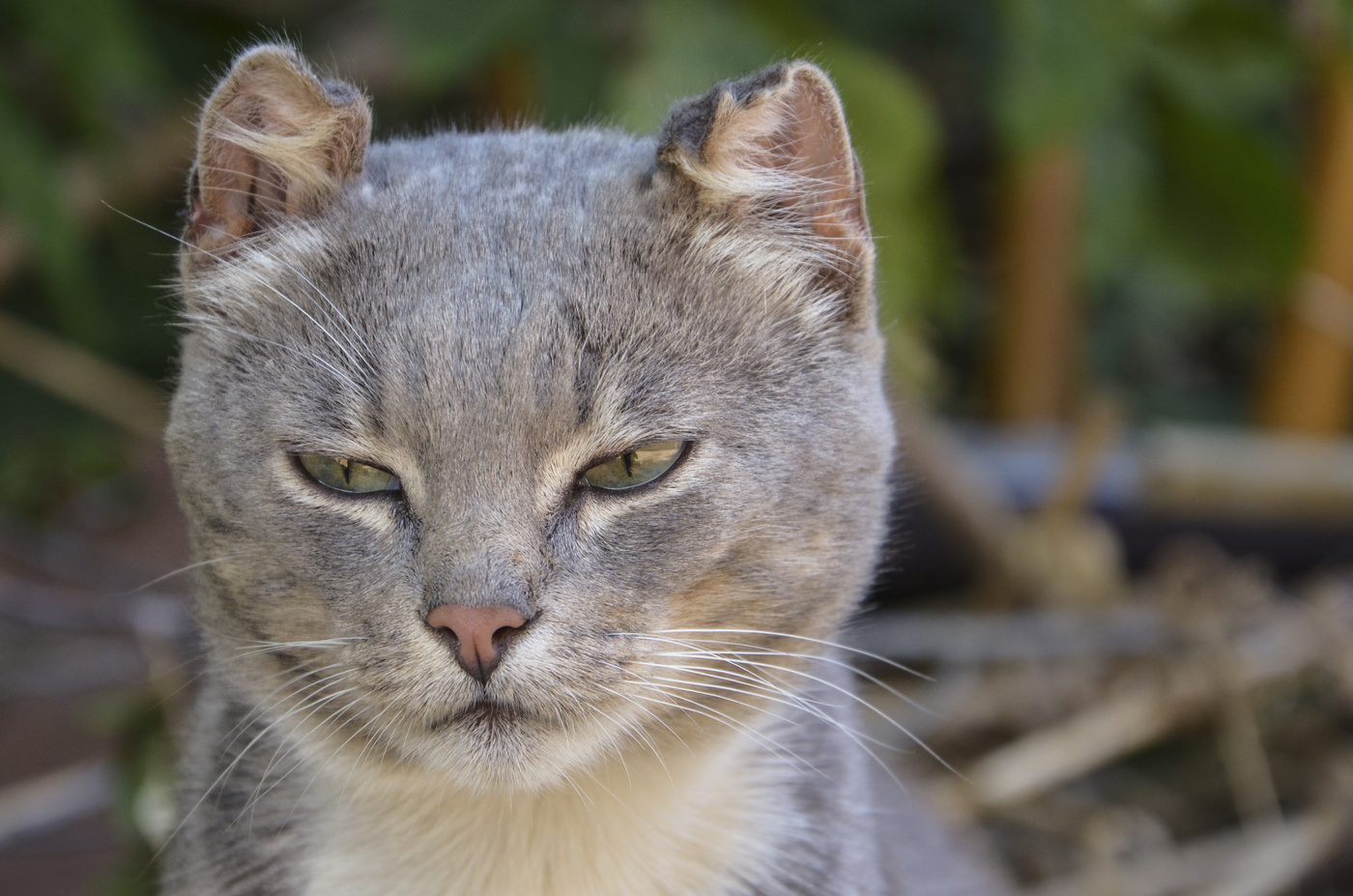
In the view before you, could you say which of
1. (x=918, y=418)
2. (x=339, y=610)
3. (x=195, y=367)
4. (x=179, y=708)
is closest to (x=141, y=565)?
(x=179, y=708)

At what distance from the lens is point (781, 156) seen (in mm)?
1697

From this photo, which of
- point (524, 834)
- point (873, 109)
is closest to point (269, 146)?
point (524, 834)

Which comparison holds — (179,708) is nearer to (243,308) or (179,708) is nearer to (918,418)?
(243,308)

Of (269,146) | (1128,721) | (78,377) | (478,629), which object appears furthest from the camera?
(78,377)

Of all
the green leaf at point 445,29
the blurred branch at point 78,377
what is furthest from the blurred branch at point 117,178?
the green leaf at point 445,29

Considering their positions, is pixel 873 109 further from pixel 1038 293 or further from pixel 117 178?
pixel 117 178

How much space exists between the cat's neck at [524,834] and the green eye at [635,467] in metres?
0.35

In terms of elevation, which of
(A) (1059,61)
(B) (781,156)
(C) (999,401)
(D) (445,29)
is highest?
(D) (445,29)

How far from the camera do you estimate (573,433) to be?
4.92 ft

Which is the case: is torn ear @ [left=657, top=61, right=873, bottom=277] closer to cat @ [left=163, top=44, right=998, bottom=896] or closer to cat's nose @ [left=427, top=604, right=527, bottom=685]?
cat @ [left=163, top=44, right=998, bottom=896]

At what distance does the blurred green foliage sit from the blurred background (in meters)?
0.01

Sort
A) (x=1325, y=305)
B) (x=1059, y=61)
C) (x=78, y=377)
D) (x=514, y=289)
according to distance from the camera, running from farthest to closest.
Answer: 1. (x=1325, y=305)
2. (x=78, y=377)
3. (x=1059, y=61)
4. (x=514, y=289)

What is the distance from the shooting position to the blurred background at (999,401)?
115 inches

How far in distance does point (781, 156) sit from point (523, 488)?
1.83 ft
